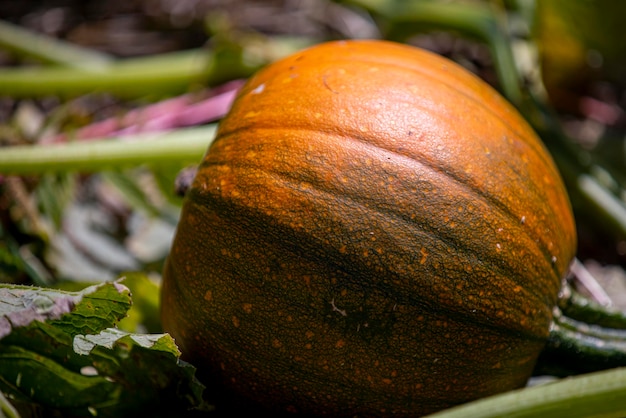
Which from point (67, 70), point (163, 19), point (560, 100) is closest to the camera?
point (67, 70)

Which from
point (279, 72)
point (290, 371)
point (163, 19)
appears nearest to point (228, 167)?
point (279, 72)

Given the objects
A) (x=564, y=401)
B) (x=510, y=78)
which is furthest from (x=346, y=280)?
(x=510, y=78)

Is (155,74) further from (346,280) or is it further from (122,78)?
(346,280)

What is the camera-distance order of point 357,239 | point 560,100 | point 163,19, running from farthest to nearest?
point 163,19, point 560,100, point 357,239

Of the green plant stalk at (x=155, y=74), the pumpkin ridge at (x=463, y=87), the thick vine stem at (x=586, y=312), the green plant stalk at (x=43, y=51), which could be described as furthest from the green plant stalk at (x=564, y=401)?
the green plant stalk at (x=43, y=51)

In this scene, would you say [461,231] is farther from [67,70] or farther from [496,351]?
[67,70]

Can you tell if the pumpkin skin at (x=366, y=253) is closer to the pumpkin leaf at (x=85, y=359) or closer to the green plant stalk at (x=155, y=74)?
the pumpkin leaf at (x=85, y=359)

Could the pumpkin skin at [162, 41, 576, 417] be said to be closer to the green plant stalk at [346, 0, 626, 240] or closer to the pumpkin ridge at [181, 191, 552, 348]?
the pumpkin ridge at [181, 191, 552, 348]
